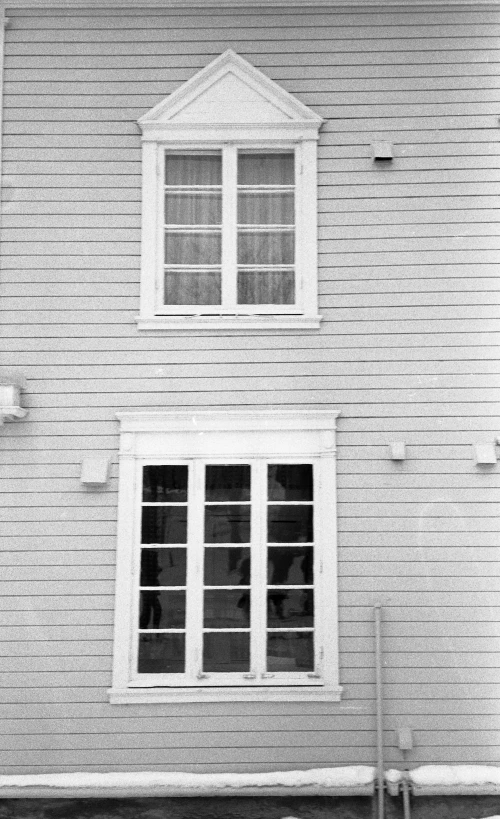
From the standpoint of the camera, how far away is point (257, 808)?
5.78m

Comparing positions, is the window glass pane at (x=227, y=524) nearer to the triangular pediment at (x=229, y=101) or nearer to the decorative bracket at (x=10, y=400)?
the decorative bracket at (x=10, y=400)

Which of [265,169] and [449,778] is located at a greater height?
[265,169]

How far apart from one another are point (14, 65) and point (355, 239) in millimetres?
2958

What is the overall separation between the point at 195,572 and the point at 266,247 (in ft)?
8.28

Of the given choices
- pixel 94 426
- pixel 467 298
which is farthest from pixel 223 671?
pixel 467 298

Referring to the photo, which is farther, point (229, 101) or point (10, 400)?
point (229, 101)

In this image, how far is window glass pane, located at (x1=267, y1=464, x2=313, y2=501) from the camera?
20.1ft

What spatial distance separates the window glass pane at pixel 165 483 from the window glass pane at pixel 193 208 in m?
1.91

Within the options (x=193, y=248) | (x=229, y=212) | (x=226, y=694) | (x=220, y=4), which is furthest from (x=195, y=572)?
(x=220, y=4)

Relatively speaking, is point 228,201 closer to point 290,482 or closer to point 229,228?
point 229,228

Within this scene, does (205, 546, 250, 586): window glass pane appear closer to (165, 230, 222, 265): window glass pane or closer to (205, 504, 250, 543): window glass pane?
(205, 504, 250, 543): window glass pane

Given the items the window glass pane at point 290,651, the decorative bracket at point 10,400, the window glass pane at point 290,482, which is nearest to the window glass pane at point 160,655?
the window glass pane at point 290,651

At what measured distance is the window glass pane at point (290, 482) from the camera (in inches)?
241

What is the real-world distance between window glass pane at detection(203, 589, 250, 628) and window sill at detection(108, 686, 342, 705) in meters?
0.45
